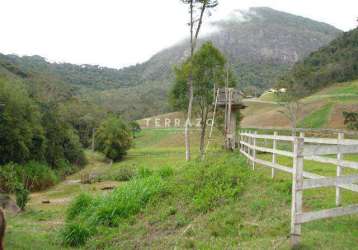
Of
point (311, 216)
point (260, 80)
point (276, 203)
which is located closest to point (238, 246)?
point (311, 216)

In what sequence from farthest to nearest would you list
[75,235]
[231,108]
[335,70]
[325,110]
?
1. [335,70]
2. [325,110]
3. [231,108]
4. [75,235]

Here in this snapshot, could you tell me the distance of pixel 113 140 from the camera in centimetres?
6088

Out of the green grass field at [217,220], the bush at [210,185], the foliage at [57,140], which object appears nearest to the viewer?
the green grass field at [217,220]

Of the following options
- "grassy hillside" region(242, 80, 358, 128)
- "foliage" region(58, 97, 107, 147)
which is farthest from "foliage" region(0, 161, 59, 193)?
"grassy hillside" region(242, 80, 358, 128)

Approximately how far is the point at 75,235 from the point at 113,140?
49623 millimetres

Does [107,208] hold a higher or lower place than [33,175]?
higher

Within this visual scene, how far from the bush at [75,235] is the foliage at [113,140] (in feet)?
161

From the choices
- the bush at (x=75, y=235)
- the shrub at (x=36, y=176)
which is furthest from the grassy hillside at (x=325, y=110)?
the bush at (x=75, y=235)

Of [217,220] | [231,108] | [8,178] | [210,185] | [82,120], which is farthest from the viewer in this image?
[82,120]

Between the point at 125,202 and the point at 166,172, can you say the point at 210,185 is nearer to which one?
the point at 125,202

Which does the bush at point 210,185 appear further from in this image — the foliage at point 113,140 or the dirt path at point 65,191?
the foliage at point 113,140

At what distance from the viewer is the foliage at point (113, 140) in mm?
61031

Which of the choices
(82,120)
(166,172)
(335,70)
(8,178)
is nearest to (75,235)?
(166,172)

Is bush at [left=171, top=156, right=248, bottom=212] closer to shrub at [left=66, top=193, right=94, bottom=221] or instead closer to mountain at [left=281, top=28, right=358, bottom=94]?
shrub at [left=66, top=193, right=94, bottom=221]
